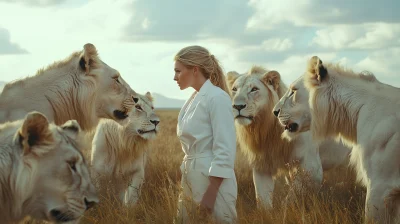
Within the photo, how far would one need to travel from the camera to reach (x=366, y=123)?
16.3 feet

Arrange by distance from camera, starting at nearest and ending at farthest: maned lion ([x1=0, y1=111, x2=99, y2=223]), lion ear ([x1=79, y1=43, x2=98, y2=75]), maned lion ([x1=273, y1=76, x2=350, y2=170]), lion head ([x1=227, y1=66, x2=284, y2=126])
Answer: maned lion ([x1=0, y1=111, x2=99, y2=223]) → lion ear ([x1=79, y1=43, x2=98, y2=75]) → maned lion ([x1=273, y1=76, x2=350, y2=170]) → lion head ([x1=227, y1=66, x2=284, y2=126])

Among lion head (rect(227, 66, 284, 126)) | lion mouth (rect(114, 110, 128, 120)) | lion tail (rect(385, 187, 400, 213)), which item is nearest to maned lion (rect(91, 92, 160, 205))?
lion head (rect(227, 66, 284, 126))

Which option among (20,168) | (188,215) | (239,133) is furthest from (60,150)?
(239,133)

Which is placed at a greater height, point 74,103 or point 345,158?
point 74,103

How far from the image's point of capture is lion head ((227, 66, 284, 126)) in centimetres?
715

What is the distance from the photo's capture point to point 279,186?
27.8 ft

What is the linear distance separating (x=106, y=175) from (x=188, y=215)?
3.33 m

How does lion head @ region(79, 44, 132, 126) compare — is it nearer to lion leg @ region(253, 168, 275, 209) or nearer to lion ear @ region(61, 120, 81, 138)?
lion ear @ region(61, 120, 81, 138)

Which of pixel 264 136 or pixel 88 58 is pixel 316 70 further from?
pixel 88 58

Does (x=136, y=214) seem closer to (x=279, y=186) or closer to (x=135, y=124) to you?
(x=135, y=124)

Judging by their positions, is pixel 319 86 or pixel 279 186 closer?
pixel 319 86

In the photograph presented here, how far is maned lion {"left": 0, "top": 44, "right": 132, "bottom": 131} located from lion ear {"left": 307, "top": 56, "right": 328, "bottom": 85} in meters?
1.95

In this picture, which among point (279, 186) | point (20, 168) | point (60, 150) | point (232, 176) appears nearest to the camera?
point (20, 168)

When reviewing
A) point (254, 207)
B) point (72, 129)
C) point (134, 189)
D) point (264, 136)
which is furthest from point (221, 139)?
point (264, 136)
